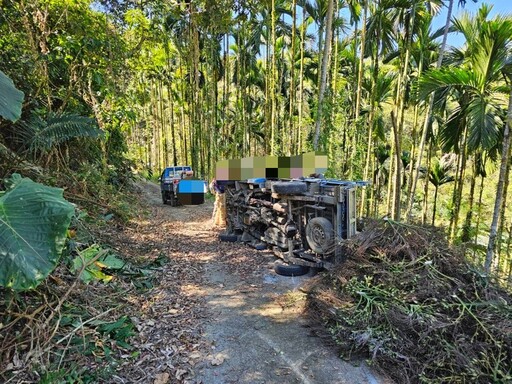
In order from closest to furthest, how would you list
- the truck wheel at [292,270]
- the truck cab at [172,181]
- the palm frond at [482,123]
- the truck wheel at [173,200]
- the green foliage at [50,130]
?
the green foliage at [50,130] → the truck wheel at [292,270] → the palm frond at [482,123] → the truck cab at [172,181] → the truck wheel at [173,200]

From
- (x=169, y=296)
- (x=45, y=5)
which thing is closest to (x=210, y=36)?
(x=45, y=5)

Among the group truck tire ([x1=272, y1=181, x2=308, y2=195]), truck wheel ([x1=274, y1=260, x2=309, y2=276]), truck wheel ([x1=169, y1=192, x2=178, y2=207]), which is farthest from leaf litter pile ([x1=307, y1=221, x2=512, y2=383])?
truck wheel ([x1=169, y1=192, x2=178, y2=207])

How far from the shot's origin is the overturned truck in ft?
15.6

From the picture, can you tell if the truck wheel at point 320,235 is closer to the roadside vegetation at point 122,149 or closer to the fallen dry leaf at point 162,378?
the roadside vegetation at point 122,149

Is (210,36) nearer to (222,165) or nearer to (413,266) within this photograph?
(222,165)

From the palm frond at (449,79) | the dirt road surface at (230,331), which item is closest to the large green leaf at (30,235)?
the dirt road surface at (230,331)

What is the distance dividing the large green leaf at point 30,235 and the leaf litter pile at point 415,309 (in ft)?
8.50

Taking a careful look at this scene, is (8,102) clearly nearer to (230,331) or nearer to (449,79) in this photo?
(230,331)

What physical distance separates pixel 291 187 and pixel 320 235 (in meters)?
0.94

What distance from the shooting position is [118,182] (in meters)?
10.7

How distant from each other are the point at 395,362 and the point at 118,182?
33.1 feet

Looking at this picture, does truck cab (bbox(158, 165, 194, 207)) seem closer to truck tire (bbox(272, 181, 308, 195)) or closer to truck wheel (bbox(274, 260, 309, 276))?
truck tire (bbox(272, 181, 308, 195))

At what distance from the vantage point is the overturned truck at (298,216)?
4746mm

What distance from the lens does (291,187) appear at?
529cm
